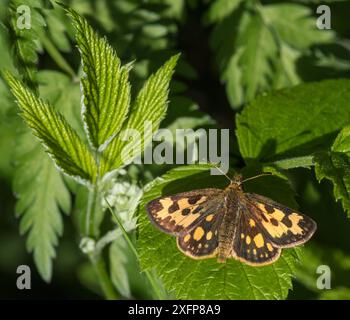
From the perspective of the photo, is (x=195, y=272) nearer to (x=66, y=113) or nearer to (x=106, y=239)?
(x=106, y=239)

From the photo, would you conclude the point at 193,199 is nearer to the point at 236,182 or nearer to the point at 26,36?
the point at 236,182

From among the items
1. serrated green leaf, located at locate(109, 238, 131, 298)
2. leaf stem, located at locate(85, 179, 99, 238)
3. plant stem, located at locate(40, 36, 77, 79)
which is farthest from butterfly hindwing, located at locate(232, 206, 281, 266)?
plant stem, located at locate(40, 36, 77, 79)

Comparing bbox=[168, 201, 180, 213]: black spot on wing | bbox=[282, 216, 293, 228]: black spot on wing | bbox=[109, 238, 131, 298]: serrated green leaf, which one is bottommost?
bbox=[109, 238, 131, 298]: serrated green leaf

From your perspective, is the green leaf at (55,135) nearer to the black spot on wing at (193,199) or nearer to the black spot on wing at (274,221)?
the black spot on wing at (193,199)

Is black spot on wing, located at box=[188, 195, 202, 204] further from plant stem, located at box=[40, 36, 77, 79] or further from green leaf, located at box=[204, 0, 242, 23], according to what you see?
green leaf, located at box=[204, 0, 242, 23]

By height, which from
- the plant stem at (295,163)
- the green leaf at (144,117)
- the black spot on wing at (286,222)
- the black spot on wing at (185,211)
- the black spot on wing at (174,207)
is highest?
the green leaf at (144,117)

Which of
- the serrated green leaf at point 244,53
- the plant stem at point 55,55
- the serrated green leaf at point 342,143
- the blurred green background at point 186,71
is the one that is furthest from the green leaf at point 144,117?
the serrated green leaf at point 244,53
